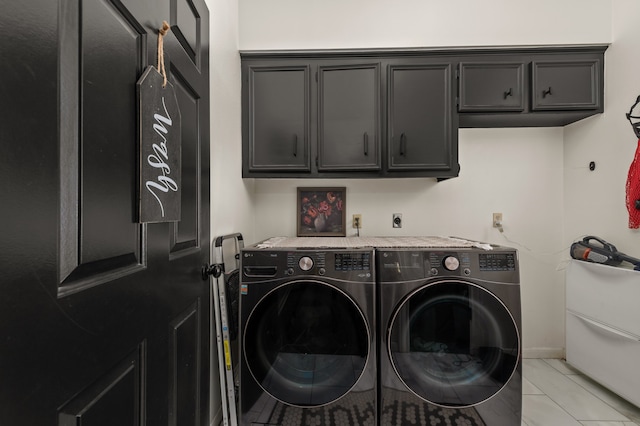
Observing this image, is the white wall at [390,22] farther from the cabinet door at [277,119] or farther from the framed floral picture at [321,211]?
the framed floral picture at [321,211]

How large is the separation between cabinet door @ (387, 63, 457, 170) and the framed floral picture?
0.59 metres

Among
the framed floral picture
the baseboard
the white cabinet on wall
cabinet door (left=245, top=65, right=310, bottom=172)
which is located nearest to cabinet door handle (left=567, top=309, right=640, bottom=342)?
the white cabinet on wall

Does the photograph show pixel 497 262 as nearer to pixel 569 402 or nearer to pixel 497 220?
pixel 497 220

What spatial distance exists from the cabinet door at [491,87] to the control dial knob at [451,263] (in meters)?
1.12

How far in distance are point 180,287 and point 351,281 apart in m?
0.79

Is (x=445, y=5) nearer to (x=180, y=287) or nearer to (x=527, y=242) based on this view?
(x=527, y=242)

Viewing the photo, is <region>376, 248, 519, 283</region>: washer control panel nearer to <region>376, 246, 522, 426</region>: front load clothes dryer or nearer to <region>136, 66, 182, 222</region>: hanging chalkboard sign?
<region>376, 246, 522, 426</region>: front load clothes dryer

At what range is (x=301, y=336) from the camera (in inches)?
55.0

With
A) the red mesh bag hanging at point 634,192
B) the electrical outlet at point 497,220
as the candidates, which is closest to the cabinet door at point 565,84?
the red mesh bag hanging at point 634,192

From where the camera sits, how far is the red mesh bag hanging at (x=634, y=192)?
1646mm

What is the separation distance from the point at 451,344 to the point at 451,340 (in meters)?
→ 0.02

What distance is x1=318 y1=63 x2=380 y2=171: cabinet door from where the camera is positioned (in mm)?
1897

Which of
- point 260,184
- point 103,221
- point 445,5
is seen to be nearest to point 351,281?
point 103,221

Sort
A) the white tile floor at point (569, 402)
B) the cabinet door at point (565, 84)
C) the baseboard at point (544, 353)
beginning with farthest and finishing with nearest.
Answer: the baseboard at point (544, 353) → the cabinet door at point (565, 84) → the white tile floor at point (569, 402)
